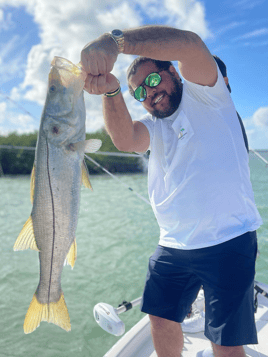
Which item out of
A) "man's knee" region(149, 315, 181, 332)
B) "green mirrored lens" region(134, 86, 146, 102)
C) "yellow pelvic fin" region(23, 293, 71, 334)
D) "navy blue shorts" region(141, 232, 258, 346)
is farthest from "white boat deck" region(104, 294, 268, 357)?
"green mirrored lens" region(134, 86, 146, 102)

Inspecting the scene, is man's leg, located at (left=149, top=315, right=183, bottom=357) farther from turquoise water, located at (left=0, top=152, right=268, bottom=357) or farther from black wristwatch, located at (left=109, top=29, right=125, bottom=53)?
turquoise water, located at (left=0, top=152, right=268, bottom=357)

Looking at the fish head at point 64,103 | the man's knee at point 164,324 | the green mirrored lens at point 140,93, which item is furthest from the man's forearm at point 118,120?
the man's knee at point 164,324

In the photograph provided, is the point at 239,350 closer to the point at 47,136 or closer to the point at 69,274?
the point at 47,136

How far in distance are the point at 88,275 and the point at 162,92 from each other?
6.14 meters

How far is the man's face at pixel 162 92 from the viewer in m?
2.26

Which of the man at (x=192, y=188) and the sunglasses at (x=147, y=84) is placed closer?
the man at (x=192, y=188)

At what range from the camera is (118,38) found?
156 cm

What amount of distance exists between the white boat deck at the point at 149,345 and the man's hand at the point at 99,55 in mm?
2536

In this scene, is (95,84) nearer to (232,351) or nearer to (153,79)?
(153,79)

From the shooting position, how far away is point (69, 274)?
7414 mm

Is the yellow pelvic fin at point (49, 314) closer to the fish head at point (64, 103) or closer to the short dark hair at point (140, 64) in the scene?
the fish head at point (64, 103)

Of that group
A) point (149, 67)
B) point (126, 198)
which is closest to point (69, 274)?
point (149, 67)

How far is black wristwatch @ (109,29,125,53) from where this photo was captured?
156 centimetres

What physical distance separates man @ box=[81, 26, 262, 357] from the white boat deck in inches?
26.4
